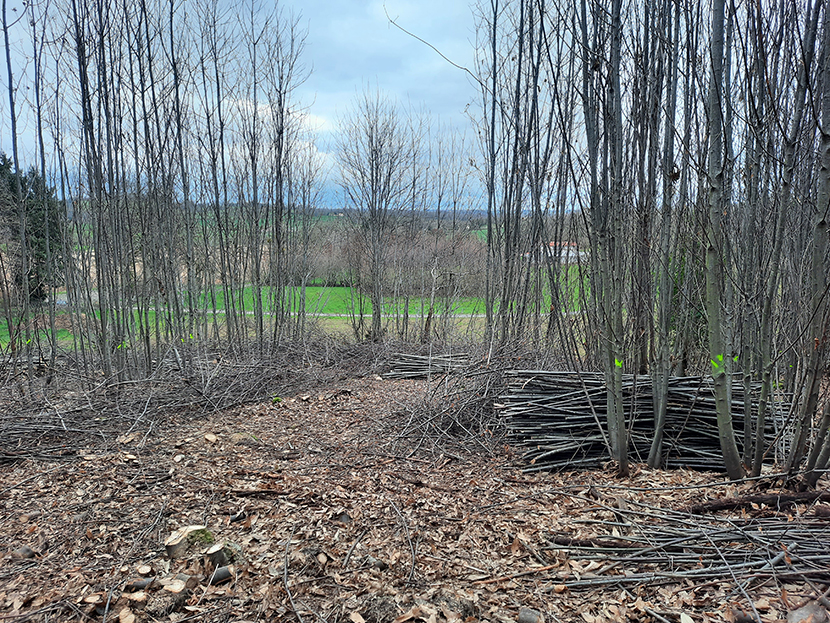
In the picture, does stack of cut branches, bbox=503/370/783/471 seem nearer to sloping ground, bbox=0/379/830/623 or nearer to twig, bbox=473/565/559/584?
sloping ground, bbox=0/379/830/623

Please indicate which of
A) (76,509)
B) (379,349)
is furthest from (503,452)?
(379,349)

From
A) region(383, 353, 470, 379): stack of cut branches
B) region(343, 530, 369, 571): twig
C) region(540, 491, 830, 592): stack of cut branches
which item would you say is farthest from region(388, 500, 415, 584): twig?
region(383, 353, 470, 379): stack of cut branches

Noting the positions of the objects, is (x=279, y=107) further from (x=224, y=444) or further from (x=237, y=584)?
(x=237, y=584)

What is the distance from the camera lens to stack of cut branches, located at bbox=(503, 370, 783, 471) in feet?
11.0

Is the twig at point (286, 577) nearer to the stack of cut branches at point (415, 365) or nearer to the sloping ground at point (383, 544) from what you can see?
the sloping ground at point (383, 544)

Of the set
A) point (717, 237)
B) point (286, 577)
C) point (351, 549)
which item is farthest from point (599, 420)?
point (286, 577)

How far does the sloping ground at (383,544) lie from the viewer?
6.45 feet

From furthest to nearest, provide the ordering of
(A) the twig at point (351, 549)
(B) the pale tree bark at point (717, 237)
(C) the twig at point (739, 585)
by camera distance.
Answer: (B) the pale tree bark at point (717, 237)
(A) the twig at point (351, 549)
(C) the twig at point (739, 585)

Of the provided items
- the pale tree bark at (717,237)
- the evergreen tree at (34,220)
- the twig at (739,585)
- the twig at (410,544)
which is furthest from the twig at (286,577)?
the evergreen tree at (34,220)

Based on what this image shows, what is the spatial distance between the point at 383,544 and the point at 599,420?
200 centimetres

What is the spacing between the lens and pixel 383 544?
2504mm

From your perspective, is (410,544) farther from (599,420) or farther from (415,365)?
(415,365)

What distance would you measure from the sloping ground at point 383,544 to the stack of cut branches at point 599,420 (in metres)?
0.23

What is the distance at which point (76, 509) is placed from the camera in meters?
2.75
